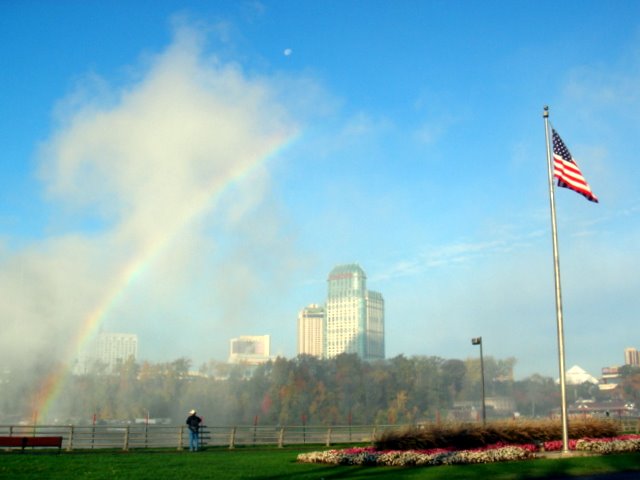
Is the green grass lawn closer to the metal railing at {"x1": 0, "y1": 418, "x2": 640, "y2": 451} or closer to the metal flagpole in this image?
the metal flagpole

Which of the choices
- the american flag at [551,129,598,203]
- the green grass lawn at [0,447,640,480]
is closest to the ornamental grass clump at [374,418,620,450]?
the green grass lawn at [0,447,640,480]

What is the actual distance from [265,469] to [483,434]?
31.8 feet

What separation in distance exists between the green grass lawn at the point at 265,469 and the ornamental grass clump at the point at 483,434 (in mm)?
3460

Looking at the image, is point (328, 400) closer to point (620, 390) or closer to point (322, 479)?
point (620, 390)

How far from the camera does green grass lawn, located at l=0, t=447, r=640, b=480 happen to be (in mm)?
19844

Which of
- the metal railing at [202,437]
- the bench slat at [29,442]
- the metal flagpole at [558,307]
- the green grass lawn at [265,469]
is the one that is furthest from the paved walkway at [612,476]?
the bench slat at [29,442]

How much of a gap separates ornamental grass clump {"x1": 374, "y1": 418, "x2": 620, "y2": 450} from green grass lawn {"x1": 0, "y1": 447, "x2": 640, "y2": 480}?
346cm

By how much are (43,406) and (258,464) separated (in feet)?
306

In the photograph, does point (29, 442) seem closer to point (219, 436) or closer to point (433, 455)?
point (433, 455)

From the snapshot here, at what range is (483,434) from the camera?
27.6 meters

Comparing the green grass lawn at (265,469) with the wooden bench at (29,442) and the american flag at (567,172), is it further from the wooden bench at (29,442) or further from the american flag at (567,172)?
the american flag at (567,172)

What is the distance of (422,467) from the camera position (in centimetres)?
2323

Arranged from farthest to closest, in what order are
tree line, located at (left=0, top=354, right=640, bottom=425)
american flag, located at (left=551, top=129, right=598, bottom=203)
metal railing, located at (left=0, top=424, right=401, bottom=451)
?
tree line, located at (left=0, top=354, right=640, bottom=425), metal railing, located at (left=0, top=424, right=401, bottom=451), american flag, located at (left=551, top=129, right=598, bottom=203)

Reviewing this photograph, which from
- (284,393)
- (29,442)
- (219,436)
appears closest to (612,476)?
(29,442)
